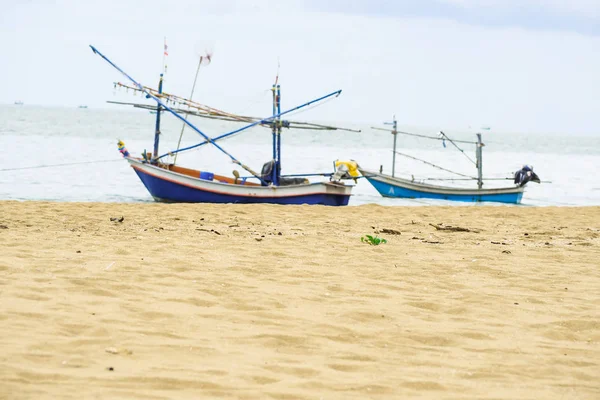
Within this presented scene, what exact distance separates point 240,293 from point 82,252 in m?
2.26

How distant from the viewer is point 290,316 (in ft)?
17.7

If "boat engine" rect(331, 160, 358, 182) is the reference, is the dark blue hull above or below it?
below

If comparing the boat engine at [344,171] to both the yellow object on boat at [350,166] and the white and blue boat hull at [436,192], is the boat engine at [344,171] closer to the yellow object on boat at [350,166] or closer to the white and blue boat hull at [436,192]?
the yellow object on boat at [350,166]

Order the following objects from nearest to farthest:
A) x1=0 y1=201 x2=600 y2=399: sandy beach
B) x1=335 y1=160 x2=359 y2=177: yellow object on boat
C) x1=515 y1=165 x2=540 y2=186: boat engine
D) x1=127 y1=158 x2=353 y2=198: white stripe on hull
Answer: x1=0 y1=201 x2=600 y2=399: sandy beach → x1=127 y1=158 x2=353 y2=198: white stripe on hull → x1=335 y1=160 x2=359 y2=177: yellow object on boat → x1=515 y1=165 x2=540 y2=186: boat engine

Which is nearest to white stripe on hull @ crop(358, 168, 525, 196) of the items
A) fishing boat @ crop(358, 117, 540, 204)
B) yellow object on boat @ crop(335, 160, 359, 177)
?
fishing boat @ crop(358, 117, 540, 204)

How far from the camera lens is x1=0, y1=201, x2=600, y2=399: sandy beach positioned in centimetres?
402

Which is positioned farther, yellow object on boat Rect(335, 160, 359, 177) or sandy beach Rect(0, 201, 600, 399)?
yellow object on boat Rect(335, 160, 359, 177)

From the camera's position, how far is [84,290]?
5773 millimetres

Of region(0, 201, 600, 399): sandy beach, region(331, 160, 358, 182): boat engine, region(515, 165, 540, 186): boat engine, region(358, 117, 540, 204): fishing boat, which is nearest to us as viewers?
region(0, 201, 600, 399): sandy beach

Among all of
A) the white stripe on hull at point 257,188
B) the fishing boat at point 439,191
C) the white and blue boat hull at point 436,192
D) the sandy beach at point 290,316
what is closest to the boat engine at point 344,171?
the white stripe on hull at point 257,188

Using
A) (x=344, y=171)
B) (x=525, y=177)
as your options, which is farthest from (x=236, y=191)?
(x=525, y=177)

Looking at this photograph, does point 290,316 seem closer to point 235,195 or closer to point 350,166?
point 235,195

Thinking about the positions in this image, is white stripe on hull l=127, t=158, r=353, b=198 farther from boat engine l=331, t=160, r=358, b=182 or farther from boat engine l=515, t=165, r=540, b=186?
boat engine l=515, t=165, r=540, b=186

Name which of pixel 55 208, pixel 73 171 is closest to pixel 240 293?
pixel 55 208
